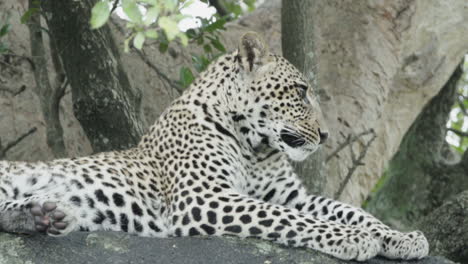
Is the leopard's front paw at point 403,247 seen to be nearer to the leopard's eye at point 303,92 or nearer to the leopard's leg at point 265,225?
the leopard's leg at point 265,225

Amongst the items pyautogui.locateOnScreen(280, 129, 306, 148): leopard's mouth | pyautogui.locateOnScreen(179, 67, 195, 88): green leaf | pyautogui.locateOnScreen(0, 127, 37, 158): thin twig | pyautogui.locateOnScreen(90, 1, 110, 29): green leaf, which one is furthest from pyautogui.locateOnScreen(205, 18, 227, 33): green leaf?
pyautogui.locateOnScreen(90, 1, 110, 29): green leaf

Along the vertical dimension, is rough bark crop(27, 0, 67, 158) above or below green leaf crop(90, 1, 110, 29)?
below

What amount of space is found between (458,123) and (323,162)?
10.5 meters

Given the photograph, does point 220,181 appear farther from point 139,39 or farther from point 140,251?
point 139,39

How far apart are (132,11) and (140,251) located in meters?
2.83

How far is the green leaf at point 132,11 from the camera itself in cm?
439

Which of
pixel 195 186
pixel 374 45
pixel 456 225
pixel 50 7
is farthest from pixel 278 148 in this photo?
pixel 374 45

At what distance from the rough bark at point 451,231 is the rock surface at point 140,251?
7.22 feet

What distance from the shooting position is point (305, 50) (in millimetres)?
9539

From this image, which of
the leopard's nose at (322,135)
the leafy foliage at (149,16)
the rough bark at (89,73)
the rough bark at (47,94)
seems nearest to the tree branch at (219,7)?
the rough bark at (47,94)

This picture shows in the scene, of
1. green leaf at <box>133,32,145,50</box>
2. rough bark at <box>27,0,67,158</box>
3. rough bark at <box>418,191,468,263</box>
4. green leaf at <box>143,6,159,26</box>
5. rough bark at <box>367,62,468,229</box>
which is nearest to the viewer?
green leaf at <box>143,6,159,26</box>

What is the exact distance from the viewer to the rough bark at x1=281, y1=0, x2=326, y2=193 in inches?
375

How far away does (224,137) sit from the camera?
320 inches

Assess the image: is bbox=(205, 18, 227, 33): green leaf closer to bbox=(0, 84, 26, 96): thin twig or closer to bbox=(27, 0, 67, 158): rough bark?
bbox=(27, 0, 67, 158): rough bark
